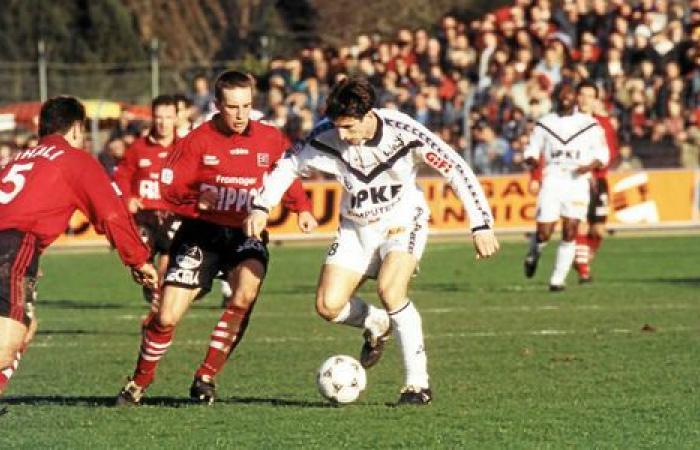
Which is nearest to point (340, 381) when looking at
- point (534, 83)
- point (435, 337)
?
point (435, 337)

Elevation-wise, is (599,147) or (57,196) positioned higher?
(57,196)

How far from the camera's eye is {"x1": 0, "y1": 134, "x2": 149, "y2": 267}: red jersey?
9.78 m

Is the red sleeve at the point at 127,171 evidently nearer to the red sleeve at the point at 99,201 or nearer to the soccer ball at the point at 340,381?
the soccer ball at the point at 340,381

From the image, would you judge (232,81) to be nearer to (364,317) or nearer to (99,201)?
(364,317)

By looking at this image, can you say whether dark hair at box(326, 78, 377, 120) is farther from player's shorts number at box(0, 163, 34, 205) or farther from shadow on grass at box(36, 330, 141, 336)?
shadow on grass at box(36, 330, 141, 336)

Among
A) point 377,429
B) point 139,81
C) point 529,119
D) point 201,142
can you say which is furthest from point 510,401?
point 139,81

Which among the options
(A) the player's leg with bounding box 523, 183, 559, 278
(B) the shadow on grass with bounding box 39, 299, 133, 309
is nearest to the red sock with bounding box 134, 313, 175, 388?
(B) the shadow on grass with bounding box 39, 299, 133, 309

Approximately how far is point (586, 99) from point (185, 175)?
9127 mm

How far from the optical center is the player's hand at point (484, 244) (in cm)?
1061

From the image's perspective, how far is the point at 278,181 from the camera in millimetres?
11164

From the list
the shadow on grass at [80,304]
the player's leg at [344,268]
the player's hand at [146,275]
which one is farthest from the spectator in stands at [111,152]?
the player's hand at [146,275]

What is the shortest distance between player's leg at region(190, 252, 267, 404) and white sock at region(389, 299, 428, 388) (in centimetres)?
100

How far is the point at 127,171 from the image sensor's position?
55.6 ft

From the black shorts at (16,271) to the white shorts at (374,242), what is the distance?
221 centimetres
